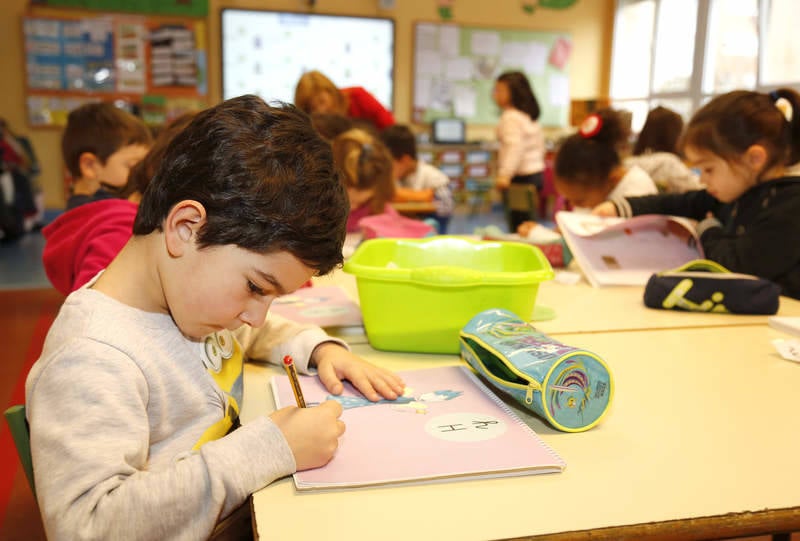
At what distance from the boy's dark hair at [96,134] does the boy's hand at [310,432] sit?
1.43 metres

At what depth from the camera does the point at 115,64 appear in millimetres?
5750

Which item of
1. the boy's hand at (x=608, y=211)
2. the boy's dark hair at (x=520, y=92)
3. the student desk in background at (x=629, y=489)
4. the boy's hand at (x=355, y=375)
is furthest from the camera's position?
the boy's dark hair at (x=520, y=92)

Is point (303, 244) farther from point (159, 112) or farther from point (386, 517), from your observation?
point (159, 112)

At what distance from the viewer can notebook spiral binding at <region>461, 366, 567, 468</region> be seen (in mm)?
630

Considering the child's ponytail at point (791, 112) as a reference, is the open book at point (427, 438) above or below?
below

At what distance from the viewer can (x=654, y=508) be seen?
551mm

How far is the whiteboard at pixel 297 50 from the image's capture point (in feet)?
19.5

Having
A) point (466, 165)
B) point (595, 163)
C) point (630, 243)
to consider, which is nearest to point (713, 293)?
point (630, 243)

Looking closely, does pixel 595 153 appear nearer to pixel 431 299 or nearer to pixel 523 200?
pixel 523 200

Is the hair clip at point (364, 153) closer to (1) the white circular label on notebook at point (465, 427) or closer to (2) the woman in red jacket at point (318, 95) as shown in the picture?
(2) the woman in red jacket at point (318, 95)

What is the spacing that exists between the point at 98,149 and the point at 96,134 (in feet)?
0.13

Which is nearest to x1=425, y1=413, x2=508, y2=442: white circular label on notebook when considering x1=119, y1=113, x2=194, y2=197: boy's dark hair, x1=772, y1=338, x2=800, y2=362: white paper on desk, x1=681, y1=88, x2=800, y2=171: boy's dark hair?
x1=772, y1=338, x2=800, y2=362: white paper on desk

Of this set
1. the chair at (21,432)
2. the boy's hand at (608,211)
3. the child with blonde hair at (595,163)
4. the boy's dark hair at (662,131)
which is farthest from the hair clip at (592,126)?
the chair at (21,432)

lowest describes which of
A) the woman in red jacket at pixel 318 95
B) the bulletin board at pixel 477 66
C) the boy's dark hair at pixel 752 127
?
the boy's dark hair at pixel 752 127
